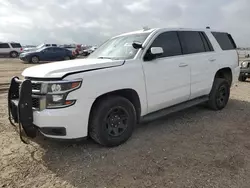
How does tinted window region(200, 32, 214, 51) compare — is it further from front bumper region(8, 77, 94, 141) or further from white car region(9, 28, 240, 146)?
front bumper region(8, 77, 94, 141)

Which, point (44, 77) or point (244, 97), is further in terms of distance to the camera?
point (244, 97)

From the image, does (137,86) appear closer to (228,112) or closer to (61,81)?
(61,81)

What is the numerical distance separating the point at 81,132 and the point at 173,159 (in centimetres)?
133

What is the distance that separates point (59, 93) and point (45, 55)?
21.4 m

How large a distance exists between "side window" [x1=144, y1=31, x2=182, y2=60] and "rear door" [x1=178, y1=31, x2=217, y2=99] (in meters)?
0.16

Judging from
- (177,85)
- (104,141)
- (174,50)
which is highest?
(174,50)

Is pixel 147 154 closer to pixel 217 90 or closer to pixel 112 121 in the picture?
pixel 112 121

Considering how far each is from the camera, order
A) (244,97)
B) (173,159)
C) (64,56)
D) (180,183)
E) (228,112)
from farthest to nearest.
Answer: (64,56) → (244,97) → (228,112) → (173,159) → (180,183)

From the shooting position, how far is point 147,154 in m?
3.69

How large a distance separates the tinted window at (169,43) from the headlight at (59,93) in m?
1.78

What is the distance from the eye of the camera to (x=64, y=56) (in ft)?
79.8

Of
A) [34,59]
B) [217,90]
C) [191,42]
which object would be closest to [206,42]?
[191,42]

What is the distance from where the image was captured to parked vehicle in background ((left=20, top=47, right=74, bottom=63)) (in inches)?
893

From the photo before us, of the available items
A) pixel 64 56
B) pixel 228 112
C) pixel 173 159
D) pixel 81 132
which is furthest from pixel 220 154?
pixel 64 56
